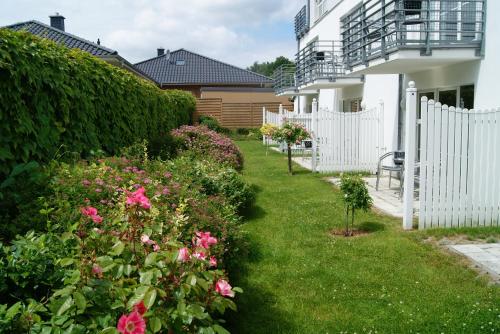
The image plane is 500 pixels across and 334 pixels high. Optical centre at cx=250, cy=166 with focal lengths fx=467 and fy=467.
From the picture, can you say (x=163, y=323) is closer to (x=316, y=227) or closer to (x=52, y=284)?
(x=52, y=284)

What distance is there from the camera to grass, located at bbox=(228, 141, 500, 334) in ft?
13.4

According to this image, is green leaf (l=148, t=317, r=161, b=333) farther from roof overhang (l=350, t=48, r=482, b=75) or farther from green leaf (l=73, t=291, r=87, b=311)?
roof overhang (l=350, t=48, r=482, b=75)

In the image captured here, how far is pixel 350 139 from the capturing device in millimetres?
12961

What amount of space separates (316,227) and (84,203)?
4.10m

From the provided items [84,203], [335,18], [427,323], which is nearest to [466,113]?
[427,323]

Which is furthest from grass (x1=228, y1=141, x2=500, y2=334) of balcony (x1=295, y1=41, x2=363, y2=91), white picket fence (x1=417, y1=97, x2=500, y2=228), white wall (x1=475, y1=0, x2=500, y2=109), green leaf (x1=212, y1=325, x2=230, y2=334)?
balcony (x1=295, y1=41, x2=363, y2=91)

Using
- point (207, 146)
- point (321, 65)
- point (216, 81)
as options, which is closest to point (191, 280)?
point (207, 146)

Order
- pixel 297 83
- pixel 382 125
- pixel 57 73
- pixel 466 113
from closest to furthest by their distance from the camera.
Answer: pixel 57 73
pixel 466 113
pixel 382 125
pixel 297 83

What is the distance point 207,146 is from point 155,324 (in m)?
9.18

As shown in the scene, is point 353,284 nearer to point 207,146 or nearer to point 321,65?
point 207,146

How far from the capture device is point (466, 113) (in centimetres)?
670

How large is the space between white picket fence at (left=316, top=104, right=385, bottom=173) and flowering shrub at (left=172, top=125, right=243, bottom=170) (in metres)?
2.58

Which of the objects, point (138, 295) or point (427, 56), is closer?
point (138, 295)

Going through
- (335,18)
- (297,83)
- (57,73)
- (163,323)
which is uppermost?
(335,18)
